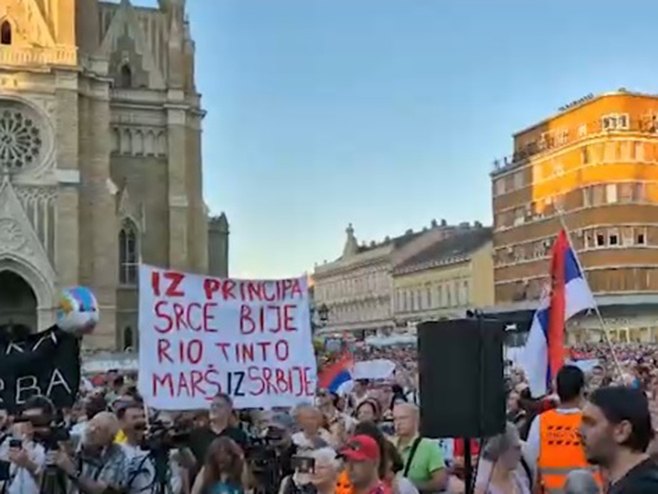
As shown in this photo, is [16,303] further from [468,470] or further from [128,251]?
[468,470]

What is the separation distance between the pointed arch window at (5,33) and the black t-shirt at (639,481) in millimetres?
47291

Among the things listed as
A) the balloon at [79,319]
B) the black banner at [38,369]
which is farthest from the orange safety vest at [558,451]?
the balloon at [79,319]

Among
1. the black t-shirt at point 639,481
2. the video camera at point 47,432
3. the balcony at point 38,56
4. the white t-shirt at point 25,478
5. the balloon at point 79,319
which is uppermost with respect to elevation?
the balcony at point 38,56

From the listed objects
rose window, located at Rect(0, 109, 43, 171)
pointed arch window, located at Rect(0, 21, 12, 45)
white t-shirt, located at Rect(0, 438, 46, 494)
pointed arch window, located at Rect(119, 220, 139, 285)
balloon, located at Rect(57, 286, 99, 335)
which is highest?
pointed arch window, located at Rect(0, 21, 12, 45)

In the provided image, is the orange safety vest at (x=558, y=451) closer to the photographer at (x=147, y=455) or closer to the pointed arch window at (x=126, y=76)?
the photographer at (x=147, y=455)

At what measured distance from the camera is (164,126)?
166 feet

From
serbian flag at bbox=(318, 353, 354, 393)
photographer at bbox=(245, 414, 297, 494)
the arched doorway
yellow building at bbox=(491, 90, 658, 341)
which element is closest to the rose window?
the arched doorway

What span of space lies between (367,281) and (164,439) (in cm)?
11266

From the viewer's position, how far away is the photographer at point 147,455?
8.09 metres

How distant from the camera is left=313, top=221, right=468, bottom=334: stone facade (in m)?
114

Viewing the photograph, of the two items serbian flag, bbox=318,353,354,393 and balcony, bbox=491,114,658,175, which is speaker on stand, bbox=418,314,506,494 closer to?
serbian flag, bbox=318,353,354,393

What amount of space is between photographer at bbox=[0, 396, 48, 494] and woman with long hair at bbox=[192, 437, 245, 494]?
→ 1168 millimetres

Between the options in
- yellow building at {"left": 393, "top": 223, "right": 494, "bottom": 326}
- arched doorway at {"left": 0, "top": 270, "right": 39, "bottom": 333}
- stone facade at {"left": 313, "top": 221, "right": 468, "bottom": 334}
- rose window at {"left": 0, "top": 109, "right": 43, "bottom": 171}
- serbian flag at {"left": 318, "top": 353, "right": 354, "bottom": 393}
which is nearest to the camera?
serbian flag at {"left": 318, "top": 353, "right": 354, "bottom": 393}

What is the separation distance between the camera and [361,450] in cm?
575
